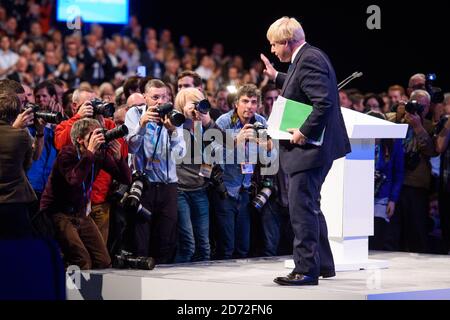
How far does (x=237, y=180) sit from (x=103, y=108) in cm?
168

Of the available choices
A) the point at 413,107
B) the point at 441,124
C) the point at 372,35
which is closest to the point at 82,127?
the point at 413,107

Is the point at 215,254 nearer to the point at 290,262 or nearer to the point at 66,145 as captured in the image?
the point at 290,262

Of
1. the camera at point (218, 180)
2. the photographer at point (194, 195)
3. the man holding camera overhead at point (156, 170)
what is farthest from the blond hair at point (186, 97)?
the camera at point (218, 180)

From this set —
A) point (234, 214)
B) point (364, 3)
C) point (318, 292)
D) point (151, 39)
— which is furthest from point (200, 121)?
point (151, 39)

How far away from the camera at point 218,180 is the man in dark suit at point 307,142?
1874mm

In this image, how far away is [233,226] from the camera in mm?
7480

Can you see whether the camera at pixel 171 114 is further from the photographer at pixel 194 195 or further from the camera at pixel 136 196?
the photographer at pixel 194 195

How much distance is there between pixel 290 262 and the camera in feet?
20.4

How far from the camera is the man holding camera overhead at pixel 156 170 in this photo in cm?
634

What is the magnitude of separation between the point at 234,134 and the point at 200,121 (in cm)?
43

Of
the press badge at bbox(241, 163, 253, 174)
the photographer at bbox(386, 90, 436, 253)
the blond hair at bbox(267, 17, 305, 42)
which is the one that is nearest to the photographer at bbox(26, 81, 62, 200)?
the press badge at bbox(241, 163, 253, 174)

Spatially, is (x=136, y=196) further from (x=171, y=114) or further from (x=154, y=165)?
(x=171, y=114)

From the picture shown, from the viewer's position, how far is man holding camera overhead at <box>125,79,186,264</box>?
20.8 ft

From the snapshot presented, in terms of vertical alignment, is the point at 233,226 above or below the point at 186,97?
below
